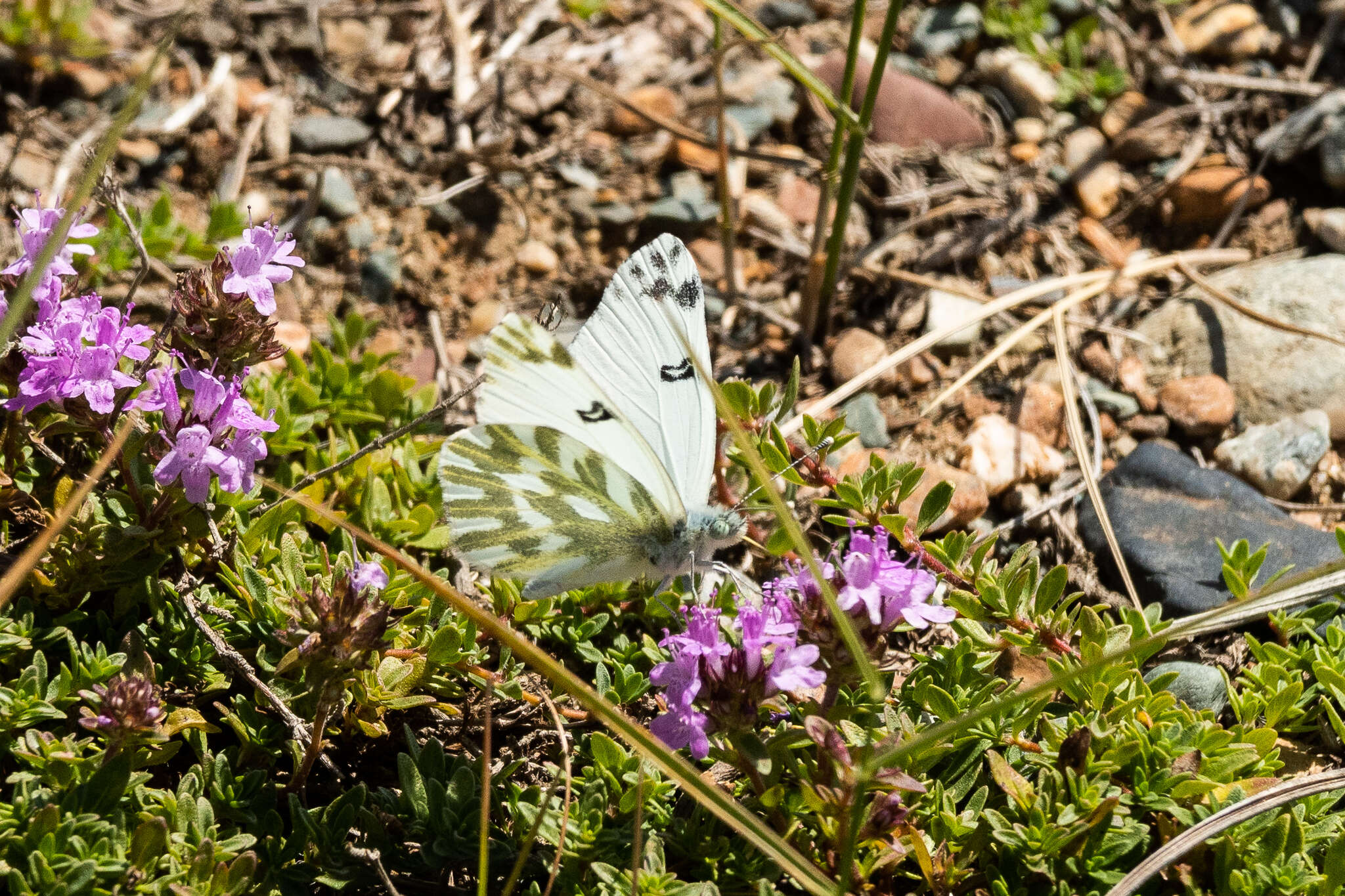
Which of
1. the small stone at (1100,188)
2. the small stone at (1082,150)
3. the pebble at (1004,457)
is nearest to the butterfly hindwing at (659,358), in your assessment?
the pebble at (1004,457)

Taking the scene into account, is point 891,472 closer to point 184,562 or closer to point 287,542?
point 287,542

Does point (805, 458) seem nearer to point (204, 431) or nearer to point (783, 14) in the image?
point (204, 431)

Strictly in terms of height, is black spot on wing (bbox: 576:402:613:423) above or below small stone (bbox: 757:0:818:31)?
below

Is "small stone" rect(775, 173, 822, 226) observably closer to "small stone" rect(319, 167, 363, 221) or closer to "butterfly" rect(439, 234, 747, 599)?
"small stone" rect(319, 167, 363, 221)

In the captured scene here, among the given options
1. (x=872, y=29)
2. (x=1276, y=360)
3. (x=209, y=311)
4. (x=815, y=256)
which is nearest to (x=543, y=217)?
(x=815, y=256)

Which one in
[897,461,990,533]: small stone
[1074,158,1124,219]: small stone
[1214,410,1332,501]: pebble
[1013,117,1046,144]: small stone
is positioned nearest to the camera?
[897,461,990,533]: small stone

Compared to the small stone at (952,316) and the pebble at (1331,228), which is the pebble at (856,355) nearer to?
the small stone at (952,316)

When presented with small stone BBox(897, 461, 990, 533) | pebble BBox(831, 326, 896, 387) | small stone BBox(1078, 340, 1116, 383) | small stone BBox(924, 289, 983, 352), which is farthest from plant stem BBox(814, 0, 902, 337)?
small stone BBox(1078, 340, 1116, 383)
